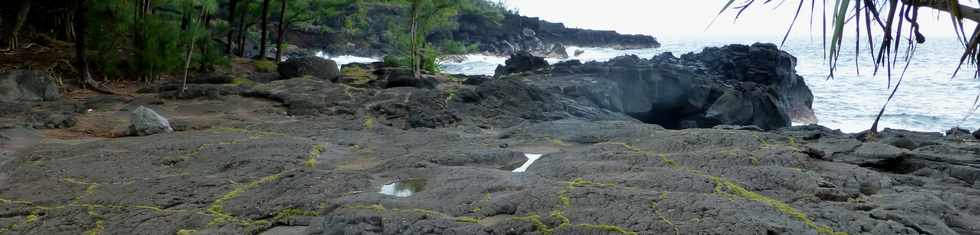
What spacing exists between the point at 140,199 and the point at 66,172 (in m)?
1.39

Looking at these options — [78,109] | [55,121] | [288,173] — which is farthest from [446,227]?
[78,109]

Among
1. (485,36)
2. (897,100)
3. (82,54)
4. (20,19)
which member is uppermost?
(20,19)

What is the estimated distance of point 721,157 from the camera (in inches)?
244

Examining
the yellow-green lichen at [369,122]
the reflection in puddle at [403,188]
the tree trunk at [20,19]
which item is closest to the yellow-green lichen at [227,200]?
the reflection in puddle at [403,188]

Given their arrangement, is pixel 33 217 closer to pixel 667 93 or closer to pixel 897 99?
pixel 667 93

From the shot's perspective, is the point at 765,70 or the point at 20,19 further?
the point at 765,70

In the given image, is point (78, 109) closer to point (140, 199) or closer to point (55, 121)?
point (55, 121)

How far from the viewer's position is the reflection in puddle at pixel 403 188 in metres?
5.30

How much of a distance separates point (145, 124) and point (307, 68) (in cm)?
840

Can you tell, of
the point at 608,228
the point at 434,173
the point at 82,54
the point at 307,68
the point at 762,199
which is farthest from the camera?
the point at 307,68

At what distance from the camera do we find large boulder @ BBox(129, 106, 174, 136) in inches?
315

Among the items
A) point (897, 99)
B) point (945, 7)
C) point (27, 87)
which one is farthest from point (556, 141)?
point (897, 99)

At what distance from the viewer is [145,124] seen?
805 cm

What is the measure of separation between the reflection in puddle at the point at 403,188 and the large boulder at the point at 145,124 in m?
4.06
